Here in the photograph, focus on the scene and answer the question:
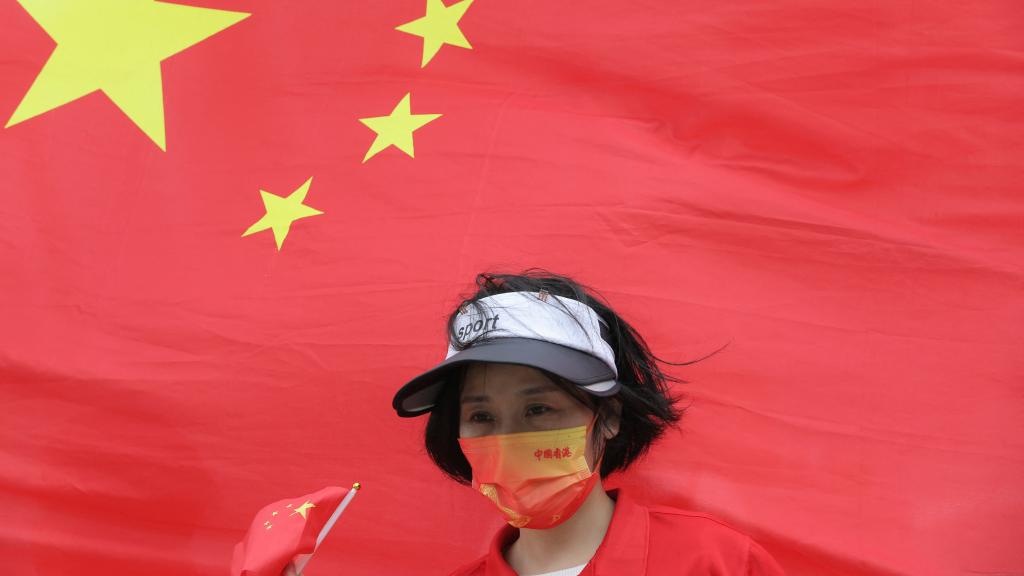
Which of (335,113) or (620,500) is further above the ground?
(335,113)

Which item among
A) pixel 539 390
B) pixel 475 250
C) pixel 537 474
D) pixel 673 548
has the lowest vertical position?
pixel 673 548

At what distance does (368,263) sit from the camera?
96.1 inches

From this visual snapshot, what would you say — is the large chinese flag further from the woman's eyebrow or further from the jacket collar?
the woman's eyebrow

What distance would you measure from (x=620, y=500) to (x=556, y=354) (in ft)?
0.88

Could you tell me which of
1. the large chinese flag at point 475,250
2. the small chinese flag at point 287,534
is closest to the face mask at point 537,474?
the small chinese flag at point 287,534

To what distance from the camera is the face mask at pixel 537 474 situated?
5.42ft

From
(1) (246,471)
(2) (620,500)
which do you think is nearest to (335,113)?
(1) (246,471)

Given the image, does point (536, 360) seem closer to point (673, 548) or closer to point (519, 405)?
point (519, 405)

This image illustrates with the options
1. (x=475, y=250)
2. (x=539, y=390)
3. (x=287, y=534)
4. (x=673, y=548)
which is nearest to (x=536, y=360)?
(x=539, y=390)

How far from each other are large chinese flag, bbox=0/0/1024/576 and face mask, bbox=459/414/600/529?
1.72 ft

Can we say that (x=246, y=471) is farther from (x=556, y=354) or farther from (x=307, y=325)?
(x=556, y=354)

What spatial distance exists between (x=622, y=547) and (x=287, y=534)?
51 cm

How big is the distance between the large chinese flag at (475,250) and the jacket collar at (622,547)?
430mm

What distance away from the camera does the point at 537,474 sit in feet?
5.41
